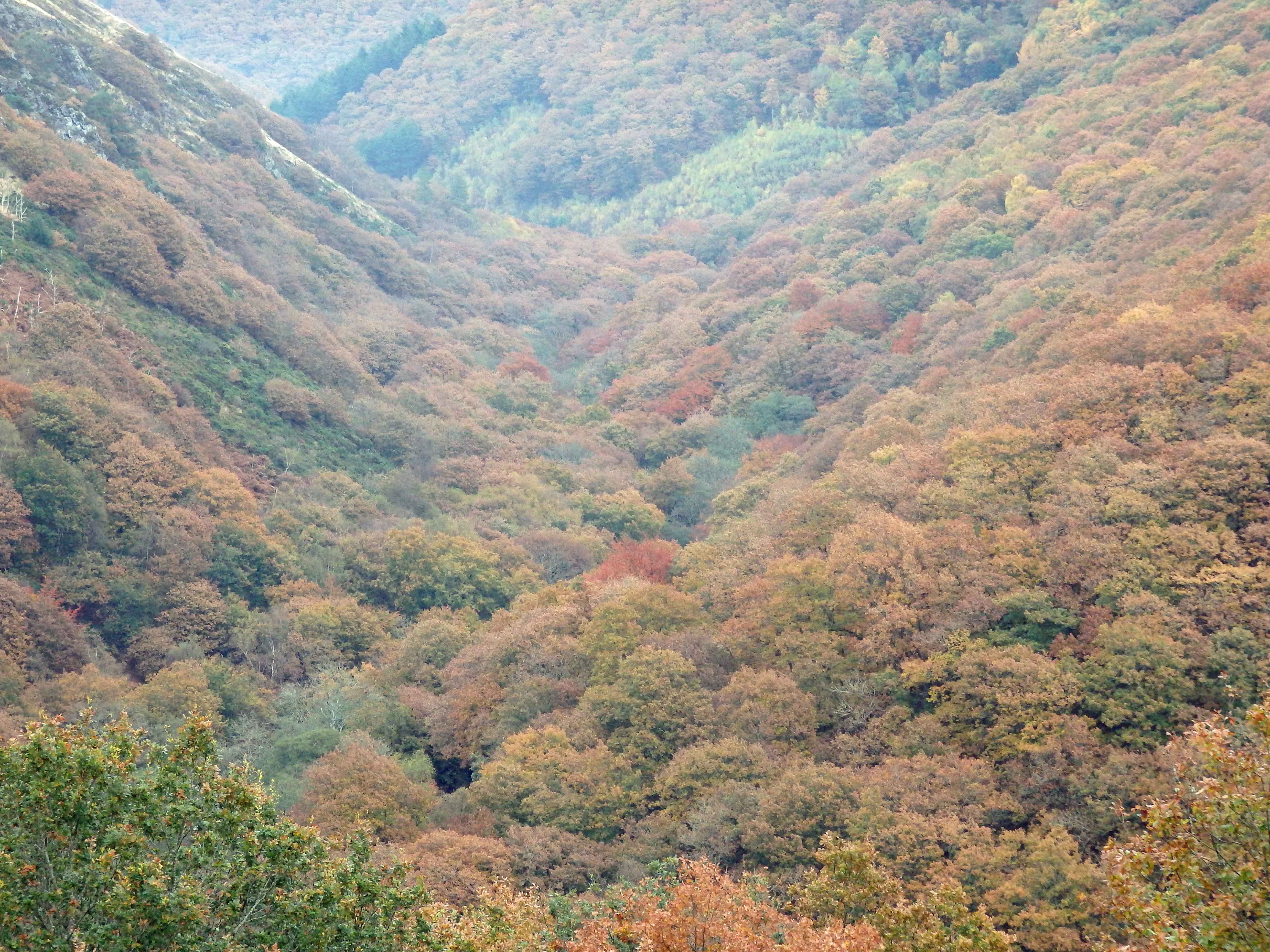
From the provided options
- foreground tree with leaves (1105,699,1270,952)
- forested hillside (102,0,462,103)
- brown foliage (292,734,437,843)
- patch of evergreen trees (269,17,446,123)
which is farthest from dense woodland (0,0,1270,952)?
forested hillside (102,0,462,103)

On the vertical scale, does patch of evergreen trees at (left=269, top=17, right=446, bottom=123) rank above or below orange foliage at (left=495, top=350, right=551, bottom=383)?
above

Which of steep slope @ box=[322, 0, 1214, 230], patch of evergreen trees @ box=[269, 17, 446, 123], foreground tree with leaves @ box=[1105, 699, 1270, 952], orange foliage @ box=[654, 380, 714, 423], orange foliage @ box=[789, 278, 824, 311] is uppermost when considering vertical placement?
patch of evergreen trees @ box=[269, 17, 446, 123]

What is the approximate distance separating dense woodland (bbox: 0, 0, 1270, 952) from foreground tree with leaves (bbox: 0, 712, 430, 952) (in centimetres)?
12

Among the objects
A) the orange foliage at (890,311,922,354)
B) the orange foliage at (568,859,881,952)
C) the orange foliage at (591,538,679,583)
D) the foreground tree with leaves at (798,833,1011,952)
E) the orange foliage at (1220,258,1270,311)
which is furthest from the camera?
the orange foliage at (890,311,922,354)

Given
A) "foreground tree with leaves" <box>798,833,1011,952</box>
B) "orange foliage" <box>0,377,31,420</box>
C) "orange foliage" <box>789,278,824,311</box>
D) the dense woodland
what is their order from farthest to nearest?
"orange foliage" <box>789,278,824,311</box> < "orange foliage" <box>0,377,31,420</box> < the dense woodland < "foreground tree with leaves" <box>798,833,1011,952</box>

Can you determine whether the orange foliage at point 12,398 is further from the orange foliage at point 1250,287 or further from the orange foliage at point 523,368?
the orange foliage at point 1250,287

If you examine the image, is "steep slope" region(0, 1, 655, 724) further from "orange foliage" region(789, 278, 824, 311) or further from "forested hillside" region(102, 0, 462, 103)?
"forested hillside" region(102, 0, 462, 103)

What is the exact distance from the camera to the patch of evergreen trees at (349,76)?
492ft

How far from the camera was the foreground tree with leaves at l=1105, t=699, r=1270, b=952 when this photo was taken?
31.9 ft

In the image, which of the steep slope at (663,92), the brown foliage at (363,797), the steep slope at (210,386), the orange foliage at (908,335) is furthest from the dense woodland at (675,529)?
the steep slope at (663,92)

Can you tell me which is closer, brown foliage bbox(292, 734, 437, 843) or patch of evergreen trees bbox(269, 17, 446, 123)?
brown foliage bbox(292, 734, 437, 843)

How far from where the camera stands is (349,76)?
15325 centimetres

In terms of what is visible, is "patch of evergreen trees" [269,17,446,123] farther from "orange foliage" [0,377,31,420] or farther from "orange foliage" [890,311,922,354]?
"orange foliage" [0,377,31,420]

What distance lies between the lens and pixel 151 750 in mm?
14469
